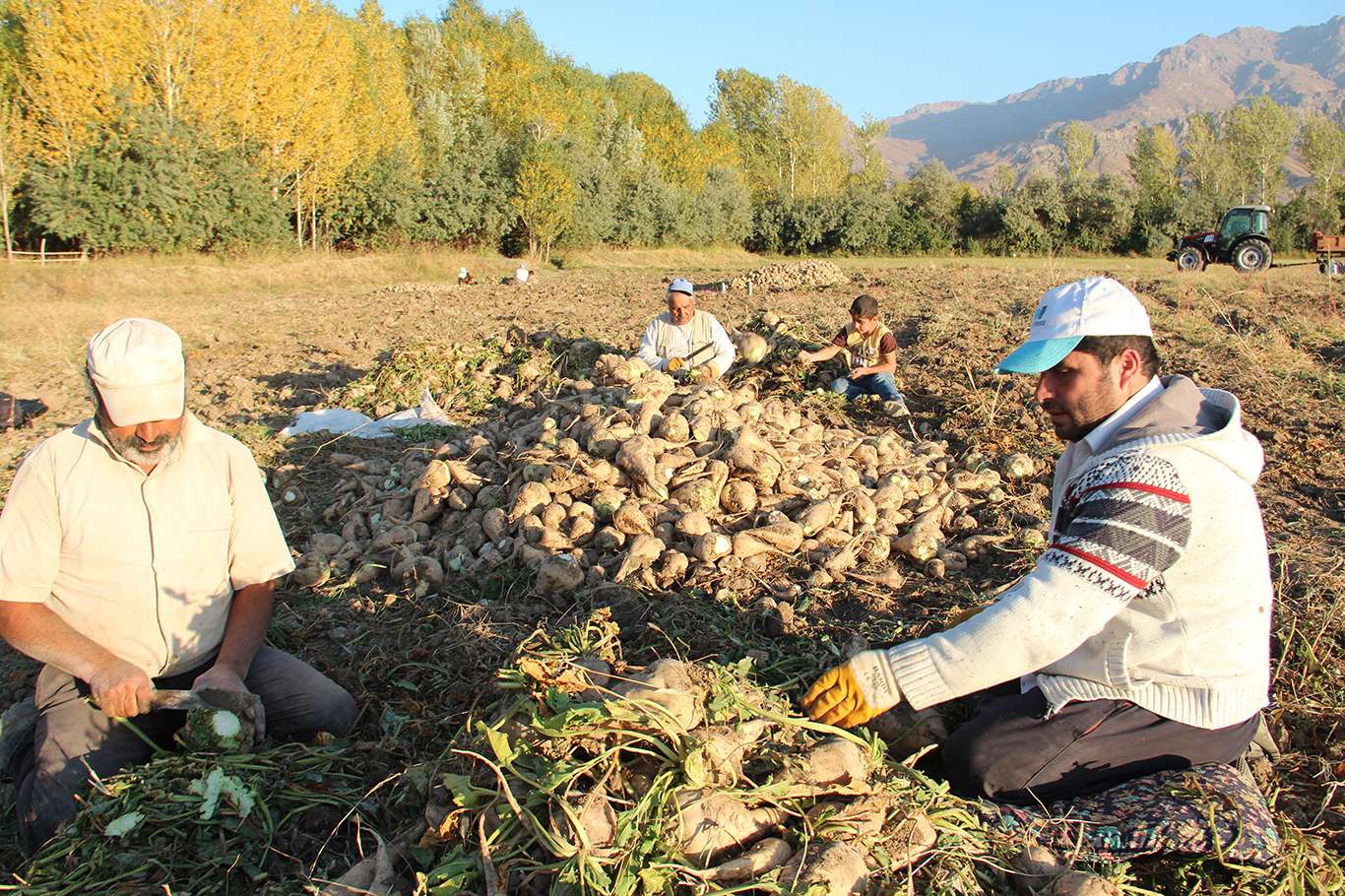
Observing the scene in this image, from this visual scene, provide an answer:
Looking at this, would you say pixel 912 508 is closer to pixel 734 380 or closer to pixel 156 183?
pixel 734 380

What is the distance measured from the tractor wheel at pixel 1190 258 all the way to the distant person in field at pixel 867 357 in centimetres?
1973

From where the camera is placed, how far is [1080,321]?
2.46m

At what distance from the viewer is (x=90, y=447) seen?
2748 millimetres

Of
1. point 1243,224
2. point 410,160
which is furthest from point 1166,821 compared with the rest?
point 410,160

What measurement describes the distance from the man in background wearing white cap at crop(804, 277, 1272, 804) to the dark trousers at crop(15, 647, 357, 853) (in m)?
1.76

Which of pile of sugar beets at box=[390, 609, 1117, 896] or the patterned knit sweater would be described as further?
the patterned knit sweater

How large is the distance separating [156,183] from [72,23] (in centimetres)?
347

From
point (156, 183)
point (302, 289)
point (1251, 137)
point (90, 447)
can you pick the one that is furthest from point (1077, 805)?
point (1251, 137)

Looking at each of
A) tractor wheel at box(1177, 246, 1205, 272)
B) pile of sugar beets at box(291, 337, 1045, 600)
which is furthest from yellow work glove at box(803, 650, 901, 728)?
tractor wheel at box(1177, 246, 1205, 272)

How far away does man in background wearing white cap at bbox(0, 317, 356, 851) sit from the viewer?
2.60m

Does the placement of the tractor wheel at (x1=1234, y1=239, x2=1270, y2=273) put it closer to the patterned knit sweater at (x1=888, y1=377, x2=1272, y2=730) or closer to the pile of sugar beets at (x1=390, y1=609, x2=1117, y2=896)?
the patterned knit sweater at (x1=888, y1=377, x2=1272, y2=730)

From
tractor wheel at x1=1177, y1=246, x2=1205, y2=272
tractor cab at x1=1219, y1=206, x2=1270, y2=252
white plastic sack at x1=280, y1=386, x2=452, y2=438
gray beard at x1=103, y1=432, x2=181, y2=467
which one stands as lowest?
white plastic sack at x1=280, y1=386, x2=452, y2=438

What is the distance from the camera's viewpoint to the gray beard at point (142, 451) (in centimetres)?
271

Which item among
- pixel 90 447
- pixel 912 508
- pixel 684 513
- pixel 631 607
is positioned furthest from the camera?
pixel 912 508
